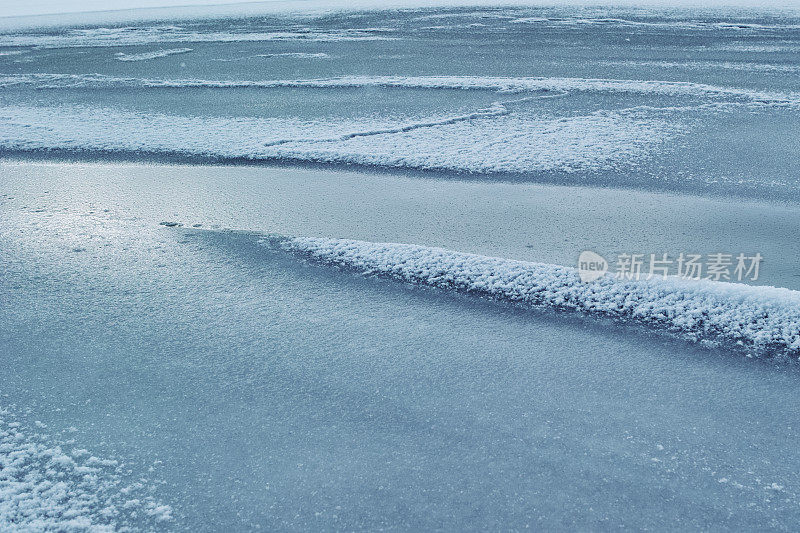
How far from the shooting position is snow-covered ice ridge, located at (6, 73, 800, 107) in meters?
8.31

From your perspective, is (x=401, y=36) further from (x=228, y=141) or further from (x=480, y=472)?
(x=480, y=472)

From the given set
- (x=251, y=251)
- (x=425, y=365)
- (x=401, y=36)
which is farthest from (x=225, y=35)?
(x=425, y=365)

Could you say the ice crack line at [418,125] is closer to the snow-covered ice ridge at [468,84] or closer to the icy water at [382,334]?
the icy water at [382,334]

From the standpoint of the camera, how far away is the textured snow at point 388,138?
18.6 ft

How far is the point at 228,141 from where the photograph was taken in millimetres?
6574

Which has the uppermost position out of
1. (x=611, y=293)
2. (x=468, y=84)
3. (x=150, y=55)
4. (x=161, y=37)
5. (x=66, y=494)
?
(x=161, y=37)

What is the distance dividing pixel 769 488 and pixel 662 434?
0.35m

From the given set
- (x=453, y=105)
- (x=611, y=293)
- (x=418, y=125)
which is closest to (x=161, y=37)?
(x=453, y=105)

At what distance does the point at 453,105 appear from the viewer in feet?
26.7

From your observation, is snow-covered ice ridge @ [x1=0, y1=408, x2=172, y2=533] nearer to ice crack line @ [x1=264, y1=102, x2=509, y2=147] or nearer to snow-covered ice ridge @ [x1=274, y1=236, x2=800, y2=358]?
snow-covered ice ridge @ [x1=274, y1=236, x2=800, y2=358]

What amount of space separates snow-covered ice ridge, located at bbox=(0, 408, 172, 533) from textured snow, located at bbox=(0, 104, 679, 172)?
155 inches

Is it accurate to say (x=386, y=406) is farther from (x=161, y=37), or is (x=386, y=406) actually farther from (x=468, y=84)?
(x=161, y=37)

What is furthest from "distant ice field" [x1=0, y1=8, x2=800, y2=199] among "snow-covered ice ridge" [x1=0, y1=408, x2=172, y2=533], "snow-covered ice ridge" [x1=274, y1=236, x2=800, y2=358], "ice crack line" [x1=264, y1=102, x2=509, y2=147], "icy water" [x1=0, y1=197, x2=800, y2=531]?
"snow-covered ice ridge" [x1=0, y1=408, x2=172, y2=533]

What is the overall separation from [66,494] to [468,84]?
861cm
